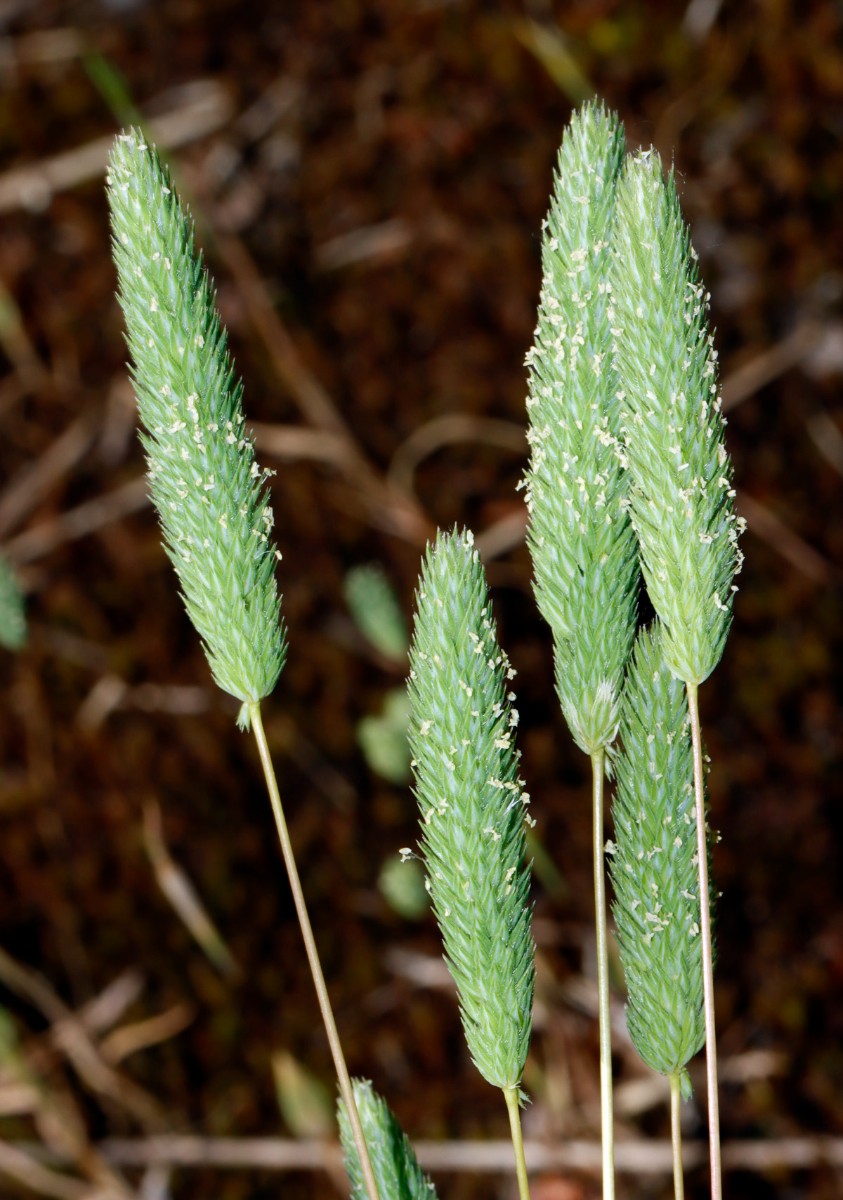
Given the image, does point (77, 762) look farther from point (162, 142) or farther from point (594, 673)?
point (594, 673)

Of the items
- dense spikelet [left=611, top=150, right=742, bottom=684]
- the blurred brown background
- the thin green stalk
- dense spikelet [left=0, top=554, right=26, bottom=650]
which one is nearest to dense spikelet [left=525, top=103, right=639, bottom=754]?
dense spikelet [left=611, top=150, right=742, bottom=684]

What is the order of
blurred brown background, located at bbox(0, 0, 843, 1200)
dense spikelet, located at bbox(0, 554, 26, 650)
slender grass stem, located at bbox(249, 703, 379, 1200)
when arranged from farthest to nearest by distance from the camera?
blurred brown background, located at bbox(0, 0, 843, 1200)
dense spikelet, located at bbox(0, 554, 26, 650)
slender grass stem, located at bbox(249, 703, 379, 1200)

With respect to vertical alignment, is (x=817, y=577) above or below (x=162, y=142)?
below

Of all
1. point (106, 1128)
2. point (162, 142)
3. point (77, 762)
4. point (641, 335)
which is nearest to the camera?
point (641, 335)

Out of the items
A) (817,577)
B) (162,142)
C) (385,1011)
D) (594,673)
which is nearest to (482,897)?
(594,673)

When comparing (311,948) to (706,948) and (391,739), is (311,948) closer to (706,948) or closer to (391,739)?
(706,948)

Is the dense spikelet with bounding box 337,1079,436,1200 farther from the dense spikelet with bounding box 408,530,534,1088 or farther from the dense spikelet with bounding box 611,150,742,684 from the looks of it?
the dense spikelet with bounding box 611,150,742,684

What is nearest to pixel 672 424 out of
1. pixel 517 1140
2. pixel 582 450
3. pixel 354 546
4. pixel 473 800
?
pixel 582 450
